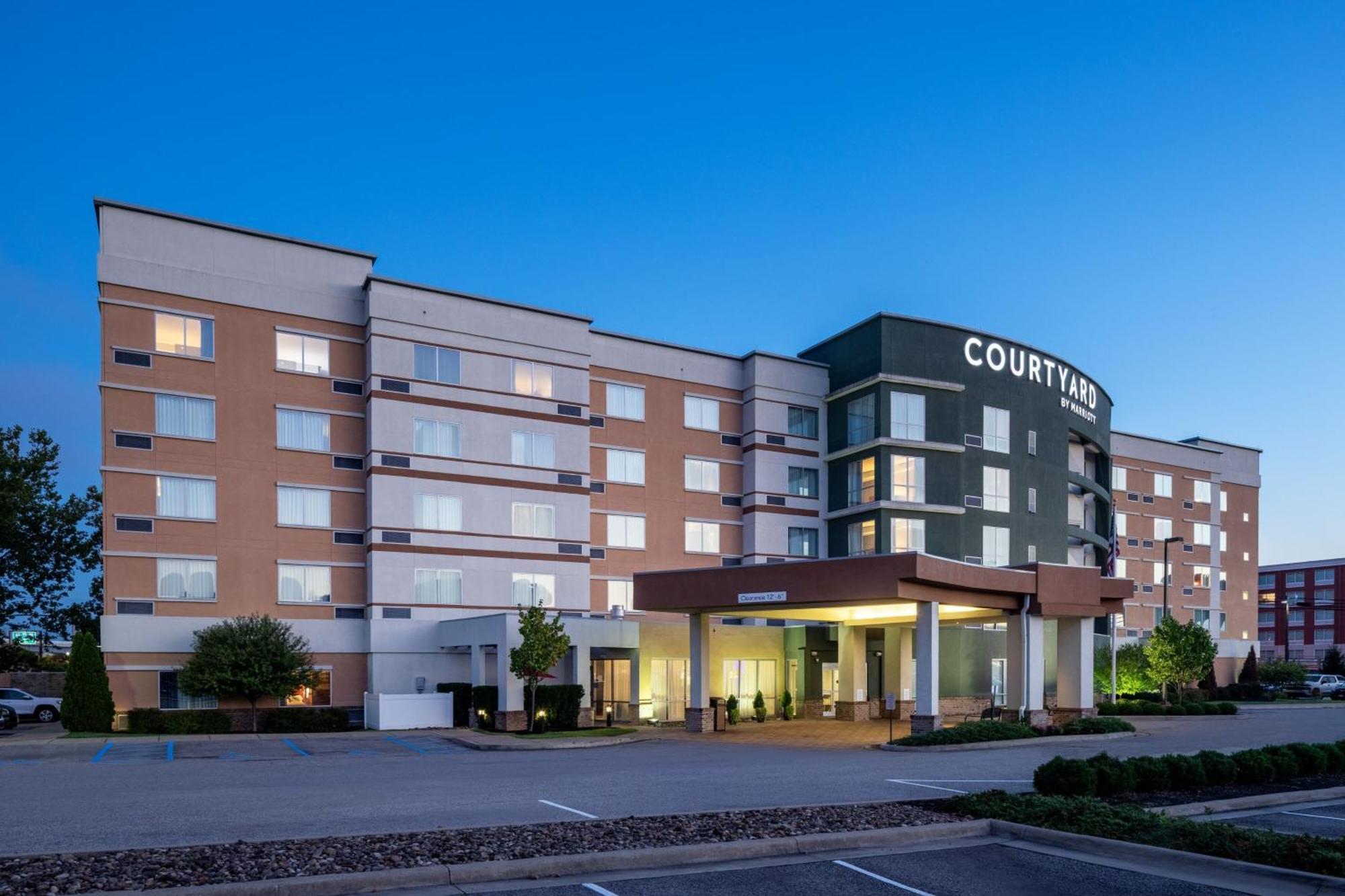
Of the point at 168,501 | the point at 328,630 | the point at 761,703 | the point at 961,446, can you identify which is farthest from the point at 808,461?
the point at 168,501

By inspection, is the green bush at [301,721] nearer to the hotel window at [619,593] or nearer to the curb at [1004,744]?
the hotel window at [619,593]

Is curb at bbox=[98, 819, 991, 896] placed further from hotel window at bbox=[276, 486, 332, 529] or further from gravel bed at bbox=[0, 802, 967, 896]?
hotel window at bbox=[276, 486, 332, 529]

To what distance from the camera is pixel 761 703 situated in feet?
140

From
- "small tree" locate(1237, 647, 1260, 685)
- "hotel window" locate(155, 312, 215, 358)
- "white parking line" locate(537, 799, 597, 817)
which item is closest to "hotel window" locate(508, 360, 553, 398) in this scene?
"hotel window" locate(155, 312, 215, 358)

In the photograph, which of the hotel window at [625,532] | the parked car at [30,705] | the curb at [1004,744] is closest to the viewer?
the curb at [1004,744]

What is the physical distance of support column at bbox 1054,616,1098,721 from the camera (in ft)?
121

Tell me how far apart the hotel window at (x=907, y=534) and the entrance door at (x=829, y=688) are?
5.96 metres

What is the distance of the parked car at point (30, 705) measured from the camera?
144 feet

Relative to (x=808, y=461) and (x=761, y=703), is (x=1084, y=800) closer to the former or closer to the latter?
(x=761, y=703)

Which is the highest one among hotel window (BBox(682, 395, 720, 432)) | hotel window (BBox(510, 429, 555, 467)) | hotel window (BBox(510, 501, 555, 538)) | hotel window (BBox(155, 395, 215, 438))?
hotel window (BBox(682, 395, 720, 432))

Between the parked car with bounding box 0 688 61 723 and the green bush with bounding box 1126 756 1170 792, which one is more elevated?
the green bush with bounding box 1126 756 1170 792

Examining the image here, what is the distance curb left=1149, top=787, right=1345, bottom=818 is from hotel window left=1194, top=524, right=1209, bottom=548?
64.0 m

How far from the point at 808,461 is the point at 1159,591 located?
37618 mm

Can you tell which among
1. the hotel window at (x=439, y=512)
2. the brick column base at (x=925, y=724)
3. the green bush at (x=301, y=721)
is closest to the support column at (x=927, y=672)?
the brick column base at (x=925, y=724)
